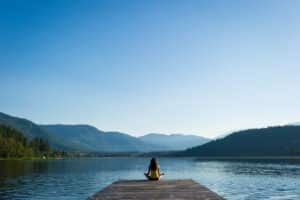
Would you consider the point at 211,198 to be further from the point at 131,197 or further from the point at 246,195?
the point at 246,195

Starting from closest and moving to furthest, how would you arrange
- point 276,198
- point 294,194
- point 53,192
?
point 276,198 < point 294,194 < point 53,192

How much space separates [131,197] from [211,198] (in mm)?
5224

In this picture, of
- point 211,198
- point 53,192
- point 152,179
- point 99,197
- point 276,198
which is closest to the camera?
point 211,198

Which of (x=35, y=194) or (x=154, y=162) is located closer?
(x=154, y=162)

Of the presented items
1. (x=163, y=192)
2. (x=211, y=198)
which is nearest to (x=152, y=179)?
(x=163, y=192)

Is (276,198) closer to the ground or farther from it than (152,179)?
closer to the ground

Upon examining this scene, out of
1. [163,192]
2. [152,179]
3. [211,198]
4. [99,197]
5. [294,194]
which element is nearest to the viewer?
[211,198]

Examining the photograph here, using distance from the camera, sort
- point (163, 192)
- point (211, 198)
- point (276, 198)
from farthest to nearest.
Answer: point (276, 198) → point (163, 192) → point (211, 198)

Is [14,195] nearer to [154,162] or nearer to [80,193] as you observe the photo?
[80,193]

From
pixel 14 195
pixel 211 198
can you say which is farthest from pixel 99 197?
pixel 14 195

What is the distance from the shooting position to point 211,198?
24.7 metres

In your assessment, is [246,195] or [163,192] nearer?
[163,192]

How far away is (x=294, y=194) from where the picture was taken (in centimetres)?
5091

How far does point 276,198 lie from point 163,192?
948 inches
